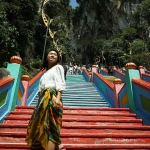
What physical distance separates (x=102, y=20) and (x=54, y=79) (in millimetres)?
39992

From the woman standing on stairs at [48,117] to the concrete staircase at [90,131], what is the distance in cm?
40

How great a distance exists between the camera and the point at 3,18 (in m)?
10.5

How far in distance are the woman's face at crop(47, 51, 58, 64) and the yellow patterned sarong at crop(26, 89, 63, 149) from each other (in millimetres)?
403

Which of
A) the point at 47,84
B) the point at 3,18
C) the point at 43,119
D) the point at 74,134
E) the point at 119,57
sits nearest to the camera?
the point at 43,119

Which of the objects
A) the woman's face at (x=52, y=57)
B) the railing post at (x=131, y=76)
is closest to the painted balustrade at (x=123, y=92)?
the railing post at (x=131, y=76)

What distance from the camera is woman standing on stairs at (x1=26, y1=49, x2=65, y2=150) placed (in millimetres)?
1989

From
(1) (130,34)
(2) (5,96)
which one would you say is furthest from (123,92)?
(1) (130,34)

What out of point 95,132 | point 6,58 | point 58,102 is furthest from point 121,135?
point 6,58

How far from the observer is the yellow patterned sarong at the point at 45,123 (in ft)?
6.52

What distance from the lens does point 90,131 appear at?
2.95m

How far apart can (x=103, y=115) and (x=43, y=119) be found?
6.04ft

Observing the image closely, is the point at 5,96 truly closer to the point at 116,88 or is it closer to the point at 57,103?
the point at 57,103

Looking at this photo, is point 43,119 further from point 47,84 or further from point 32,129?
point 47,84

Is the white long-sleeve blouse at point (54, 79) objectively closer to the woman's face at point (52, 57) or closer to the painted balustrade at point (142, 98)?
the woman's face at point (52, 57)
